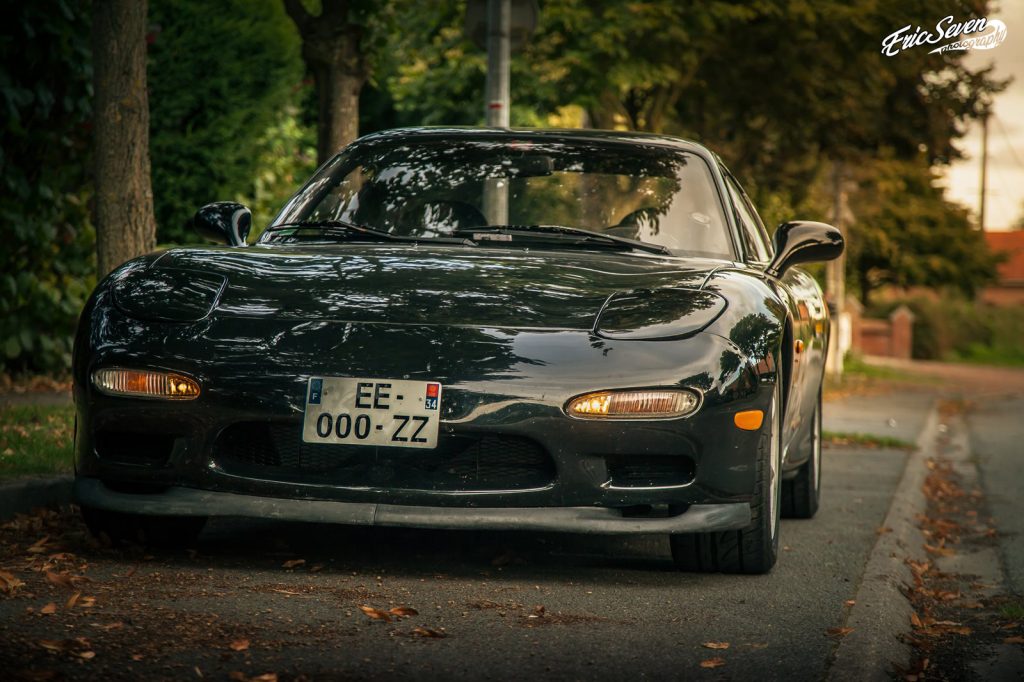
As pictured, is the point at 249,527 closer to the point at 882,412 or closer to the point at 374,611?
the point at 374,611

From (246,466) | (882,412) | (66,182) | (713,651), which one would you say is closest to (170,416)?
(246,466)

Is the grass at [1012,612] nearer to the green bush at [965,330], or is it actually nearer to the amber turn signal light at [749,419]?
the amber turn signal light at [749,419]

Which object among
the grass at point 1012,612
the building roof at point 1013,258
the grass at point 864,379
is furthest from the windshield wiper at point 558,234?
the building roof at point 1013,258

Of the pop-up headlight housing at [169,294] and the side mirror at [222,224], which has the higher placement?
the side mirror at [222,224]

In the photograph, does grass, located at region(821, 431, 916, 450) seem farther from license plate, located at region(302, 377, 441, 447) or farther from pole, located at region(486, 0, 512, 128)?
license plate, located at region(302, 377, 441, 447)

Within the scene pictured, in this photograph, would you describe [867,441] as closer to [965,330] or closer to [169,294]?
[169,294]

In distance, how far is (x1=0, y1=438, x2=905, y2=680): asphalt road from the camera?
369 cm

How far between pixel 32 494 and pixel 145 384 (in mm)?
1473

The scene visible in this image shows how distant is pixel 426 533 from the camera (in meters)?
5.82

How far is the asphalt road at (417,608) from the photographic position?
369 centimetres

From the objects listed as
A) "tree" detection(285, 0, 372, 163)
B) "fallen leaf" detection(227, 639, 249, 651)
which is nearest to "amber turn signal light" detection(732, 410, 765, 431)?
"fallen leaf" detection(227, 639, 249, 651)

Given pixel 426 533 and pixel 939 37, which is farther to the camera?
pixel 939 37

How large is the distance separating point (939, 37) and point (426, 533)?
47.4 feet

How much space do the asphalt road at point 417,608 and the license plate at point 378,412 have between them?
1.48 feet
